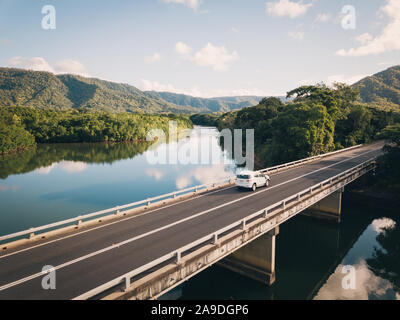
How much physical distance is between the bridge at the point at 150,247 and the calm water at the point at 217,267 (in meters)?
3.21

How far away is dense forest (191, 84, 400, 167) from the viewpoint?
44531 millimetres

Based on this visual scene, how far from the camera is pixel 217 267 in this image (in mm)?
20656

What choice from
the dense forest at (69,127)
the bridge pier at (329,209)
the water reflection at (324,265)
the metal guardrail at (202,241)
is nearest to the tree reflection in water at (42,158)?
the dense forest at (69,127)

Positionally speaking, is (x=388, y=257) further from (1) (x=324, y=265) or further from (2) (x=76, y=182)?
(2) (x=76, y=182)

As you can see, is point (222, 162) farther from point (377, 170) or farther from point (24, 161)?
point (24, 161)

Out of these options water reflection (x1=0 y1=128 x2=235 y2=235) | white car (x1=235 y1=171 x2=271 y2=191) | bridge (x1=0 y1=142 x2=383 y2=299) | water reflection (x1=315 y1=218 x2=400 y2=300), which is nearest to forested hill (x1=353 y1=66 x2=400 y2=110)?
water reflection (x1=0 y1=128 x2=235 y2=235)

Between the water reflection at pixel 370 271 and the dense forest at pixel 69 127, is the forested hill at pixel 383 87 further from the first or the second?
the water reflection at pixel 370 271

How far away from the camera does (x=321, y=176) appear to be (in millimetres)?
30766

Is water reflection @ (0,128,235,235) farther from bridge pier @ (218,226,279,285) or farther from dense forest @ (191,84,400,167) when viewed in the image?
bridge pier @ (218,226,279,285)

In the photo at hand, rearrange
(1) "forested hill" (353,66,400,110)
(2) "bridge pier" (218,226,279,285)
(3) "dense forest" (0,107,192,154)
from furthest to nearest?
(1) "forested hill" (353,66,400,110) → (3) "dense forest" (0,107,192,154) → (2) "bridge pier" (218,226,279,285)

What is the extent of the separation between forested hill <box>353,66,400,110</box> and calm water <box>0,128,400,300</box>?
5294 inches
